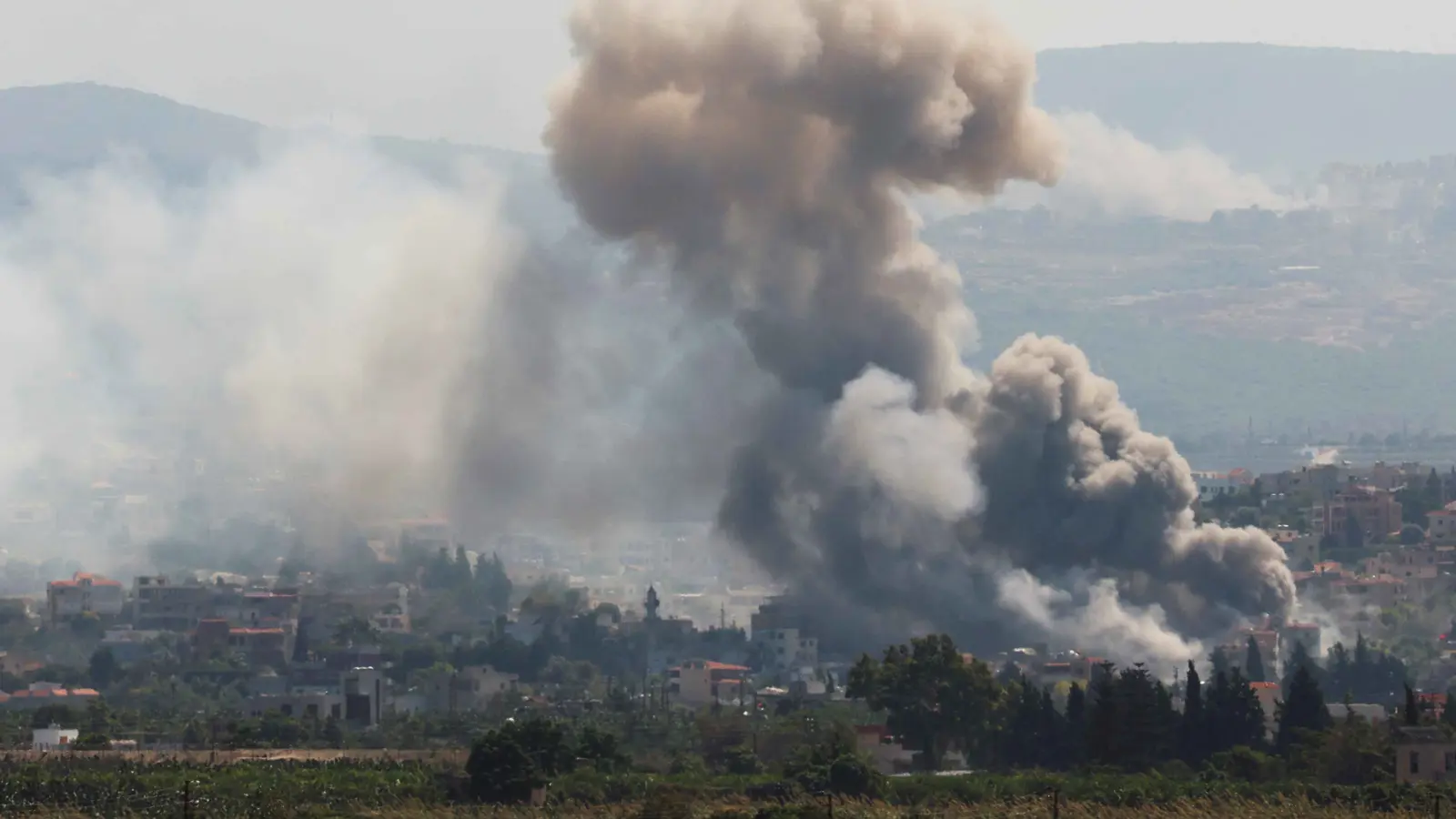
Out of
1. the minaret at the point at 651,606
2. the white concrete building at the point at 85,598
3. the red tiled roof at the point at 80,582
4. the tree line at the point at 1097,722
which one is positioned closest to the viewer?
the tree line at the point at 1097,722

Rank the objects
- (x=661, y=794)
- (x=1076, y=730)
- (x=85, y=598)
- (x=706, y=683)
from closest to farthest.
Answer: (x=661, y=794), (x=1076, y=730), (x=706, y=683), (x=85, y=598)

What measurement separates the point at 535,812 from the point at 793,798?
4.52 meters

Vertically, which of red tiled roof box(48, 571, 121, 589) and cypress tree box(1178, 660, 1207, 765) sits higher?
red tiled roof box(48, 571, 121, 589)

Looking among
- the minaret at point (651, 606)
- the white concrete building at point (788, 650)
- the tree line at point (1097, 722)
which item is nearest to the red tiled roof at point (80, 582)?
the minaret at point (651, 606)

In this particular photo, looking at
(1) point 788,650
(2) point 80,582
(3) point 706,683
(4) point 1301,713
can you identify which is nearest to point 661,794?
(4) point 1301,713

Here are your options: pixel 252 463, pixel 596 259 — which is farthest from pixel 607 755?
pixel 252 463

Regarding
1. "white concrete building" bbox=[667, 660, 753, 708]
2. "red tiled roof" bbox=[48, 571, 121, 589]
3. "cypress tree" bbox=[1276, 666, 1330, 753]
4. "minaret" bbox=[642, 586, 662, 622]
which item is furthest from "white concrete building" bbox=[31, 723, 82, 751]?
"red tiled roof" bbox=[48, 571, 121, 589]

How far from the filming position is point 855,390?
76.0 meters

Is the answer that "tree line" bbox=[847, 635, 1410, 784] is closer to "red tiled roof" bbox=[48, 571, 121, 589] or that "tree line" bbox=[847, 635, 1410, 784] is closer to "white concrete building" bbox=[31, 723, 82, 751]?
"white concrete building" bbox=[31, 723, 82, 751]

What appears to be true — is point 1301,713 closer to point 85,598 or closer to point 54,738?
point 54,738

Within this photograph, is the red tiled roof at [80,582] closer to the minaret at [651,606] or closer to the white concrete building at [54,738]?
the minaret at [651,606]

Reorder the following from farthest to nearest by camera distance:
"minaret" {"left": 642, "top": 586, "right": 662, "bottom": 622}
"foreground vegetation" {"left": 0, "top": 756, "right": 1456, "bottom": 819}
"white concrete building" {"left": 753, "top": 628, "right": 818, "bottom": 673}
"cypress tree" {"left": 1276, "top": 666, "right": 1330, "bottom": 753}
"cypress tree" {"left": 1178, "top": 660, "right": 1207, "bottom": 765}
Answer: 1. "minaret" {"left": 642, "top": 586, "right": 662, "bottom": 622}
2. "white concrete building" {"left": 753, "top": 628, "right": 818, "bottom": 673}
3. "cypress tree" {"left": 1276, "top": 666, "right": 1330, "bottom": 753}
4. "cypress tree" {"left": 1178, "top": 660, "right": 1207, "bottom": 765}
5. "foreground vegetation" {"left": 0, "top": 756, "right": 1456, "bottom": 819}

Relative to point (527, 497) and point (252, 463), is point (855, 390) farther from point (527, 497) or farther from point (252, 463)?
point (252, 463)

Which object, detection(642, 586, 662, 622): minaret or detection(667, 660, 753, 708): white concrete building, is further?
detection(642, 586, 662, 622): minaret
